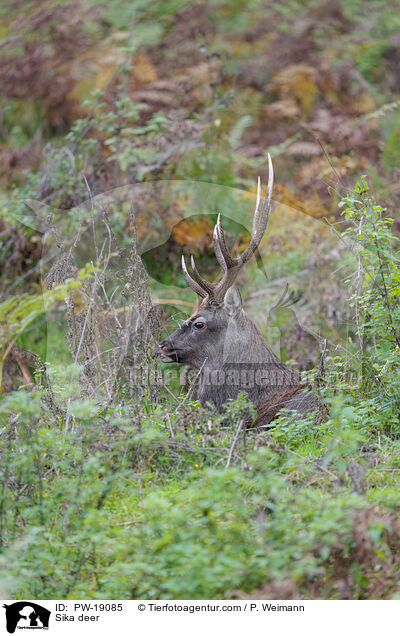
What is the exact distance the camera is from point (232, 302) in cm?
686

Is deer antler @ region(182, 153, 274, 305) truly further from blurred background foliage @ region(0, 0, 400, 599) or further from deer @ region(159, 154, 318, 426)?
blurred background foliage @ region(0, 0, 400, 599)

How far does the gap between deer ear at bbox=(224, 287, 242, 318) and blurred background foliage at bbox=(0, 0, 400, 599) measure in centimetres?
61

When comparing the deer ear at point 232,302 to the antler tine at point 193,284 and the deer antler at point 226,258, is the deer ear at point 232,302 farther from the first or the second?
the antler tine at point 193,284

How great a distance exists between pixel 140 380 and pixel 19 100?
9.06 metres

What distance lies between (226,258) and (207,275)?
8.69 feet

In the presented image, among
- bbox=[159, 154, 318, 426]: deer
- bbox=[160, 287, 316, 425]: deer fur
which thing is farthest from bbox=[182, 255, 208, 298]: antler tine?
bbox=[160, 287, 316, 425]: deer fur

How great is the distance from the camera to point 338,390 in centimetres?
586

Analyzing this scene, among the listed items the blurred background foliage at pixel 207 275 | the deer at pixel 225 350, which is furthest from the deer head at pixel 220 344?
the blurred background foliage at pixel 207 275

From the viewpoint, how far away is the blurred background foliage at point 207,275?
4047 mm

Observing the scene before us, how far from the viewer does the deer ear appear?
6828 millimetres

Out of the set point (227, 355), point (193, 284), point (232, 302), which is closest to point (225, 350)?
point (227, 355)

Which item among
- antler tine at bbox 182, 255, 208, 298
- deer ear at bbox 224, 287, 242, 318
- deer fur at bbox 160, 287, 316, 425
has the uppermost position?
antler tine at bbox 182, 255, 208, 298

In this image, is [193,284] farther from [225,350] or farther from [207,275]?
[207,275]
